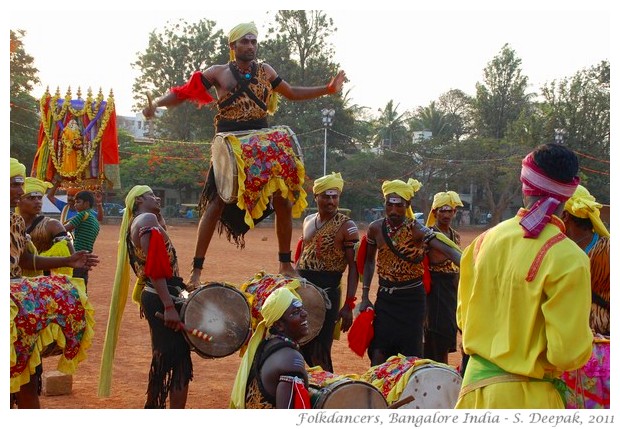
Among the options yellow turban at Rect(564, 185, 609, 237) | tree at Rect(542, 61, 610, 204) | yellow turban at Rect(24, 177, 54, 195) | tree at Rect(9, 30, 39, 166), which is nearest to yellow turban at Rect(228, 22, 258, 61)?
yellow turban at Rect(24, 177, 54, 195)

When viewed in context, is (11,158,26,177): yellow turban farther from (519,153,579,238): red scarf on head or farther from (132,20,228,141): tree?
(132,20,228,141): tree

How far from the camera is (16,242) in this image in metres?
5.62

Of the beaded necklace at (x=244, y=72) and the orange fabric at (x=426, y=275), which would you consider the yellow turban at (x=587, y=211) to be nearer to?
the orange fabric at (x=426, y=275)

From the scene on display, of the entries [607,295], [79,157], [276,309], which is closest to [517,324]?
[607,295]

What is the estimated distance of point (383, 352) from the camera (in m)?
7.20

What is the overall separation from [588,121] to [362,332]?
45183 millimetres

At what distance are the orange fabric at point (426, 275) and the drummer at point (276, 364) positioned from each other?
2.47m

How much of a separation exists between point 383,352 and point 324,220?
1319mm

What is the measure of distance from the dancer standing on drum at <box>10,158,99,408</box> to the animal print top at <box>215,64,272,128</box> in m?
1.78

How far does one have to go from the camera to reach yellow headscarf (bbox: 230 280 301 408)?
193 inches

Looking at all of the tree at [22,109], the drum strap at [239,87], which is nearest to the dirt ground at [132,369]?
the drum strap at [239,87]

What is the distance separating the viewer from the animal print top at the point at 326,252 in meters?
7.43

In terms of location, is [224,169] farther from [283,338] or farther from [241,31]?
[283,338]
